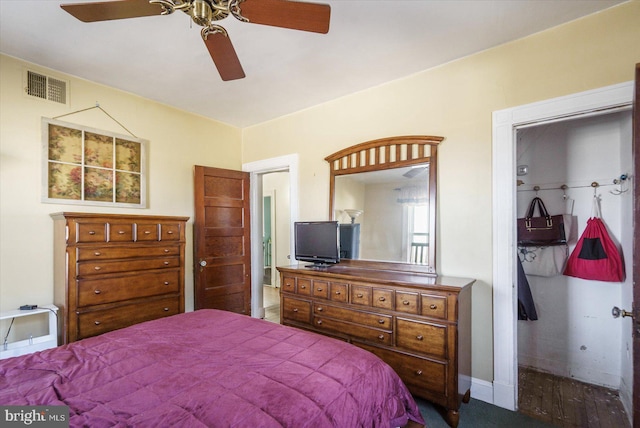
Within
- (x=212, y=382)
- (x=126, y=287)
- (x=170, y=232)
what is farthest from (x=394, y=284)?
(x=126, y=287)

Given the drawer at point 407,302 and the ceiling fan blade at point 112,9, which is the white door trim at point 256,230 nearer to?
the drawer at point 407,302

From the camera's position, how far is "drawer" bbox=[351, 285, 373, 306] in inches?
96.6

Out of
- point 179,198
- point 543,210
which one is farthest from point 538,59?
point 179,198

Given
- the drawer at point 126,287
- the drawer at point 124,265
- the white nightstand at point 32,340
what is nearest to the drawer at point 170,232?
the drawer at point 124,265

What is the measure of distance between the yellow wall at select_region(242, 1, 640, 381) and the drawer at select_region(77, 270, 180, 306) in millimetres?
2385

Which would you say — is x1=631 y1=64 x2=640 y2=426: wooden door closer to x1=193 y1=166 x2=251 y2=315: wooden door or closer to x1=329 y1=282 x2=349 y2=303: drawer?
x1=329 y1=282 x2=349 y2=303: drawer

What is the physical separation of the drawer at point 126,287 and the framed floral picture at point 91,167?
0.87 metres

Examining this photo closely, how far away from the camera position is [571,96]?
2.12 metres

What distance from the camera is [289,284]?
9.88 feet

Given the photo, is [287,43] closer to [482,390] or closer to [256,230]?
[256,230]

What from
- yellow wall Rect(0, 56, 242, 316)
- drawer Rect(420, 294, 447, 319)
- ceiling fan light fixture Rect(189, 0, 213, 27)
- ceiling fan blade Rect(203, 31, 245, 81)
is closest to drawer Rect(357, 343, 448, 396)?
drawer Rect(420, 294, 447, 319)

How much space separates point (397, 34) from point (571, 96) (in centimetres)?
130

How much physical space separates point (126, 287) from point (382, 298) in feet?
7.59

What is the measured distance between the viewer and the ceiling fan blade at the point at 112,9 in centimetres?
144
